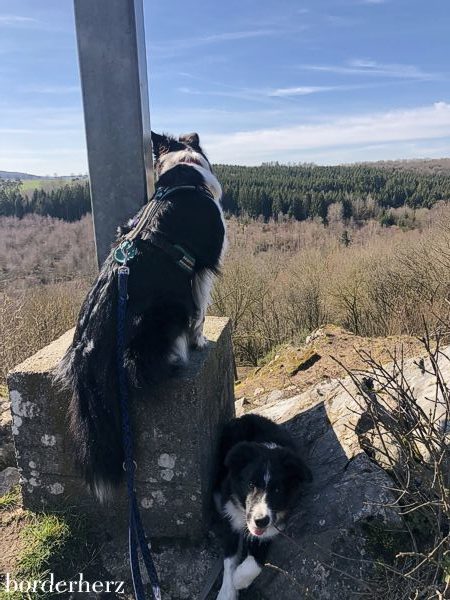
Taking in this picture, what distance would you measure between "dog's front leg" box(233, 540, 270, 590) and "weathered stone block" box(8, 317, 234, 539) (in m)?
0.37

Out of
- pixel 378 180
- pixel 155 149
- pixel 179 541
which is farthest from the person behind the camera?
pixel 378 180

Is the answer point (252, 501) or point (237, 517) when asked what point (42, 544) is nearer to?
point (237, 517)

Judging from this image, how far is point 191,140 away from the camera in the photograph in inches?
149

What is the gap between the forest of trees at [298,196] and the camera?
33.7 meters

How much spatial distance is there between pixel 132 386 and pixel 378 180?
55.8m

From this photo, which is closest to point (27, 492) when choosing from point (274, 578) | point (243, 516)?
point (243, 516)

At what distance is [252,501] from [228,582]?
1.50 feet

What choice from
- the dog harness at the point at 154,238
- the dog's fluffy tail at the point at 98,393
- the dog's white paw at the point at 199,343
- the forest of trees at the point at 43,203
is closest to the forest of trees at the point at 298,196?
the forest of trees at the point at 43,203

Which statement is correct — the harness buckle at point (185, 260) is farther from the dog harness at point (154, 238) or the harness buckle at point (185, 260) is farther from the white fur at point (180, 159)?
the white fur at point (180, 159)

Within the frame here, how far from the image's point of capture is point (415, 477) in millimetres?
2609

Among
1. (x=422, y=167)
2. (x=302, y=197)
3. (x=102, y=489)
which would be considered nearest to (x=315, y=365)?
(x=102, y=489)

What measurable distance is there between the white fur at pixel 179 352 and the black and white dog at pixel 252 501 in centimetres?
66

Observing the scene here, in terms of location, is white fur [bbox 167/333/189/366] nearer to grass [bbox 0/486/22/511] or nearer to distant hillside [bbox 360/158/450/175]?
grass [bbox 0/486/22/511]

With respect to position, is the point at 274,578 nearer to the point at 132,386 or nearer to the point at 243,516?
the point at 243,516
